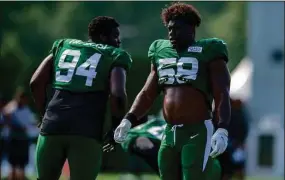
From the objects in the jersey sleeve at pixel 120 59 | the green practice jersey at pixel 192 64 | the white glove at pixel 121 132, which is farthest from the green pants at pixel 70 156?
the green practice jersey at pixel 192 64

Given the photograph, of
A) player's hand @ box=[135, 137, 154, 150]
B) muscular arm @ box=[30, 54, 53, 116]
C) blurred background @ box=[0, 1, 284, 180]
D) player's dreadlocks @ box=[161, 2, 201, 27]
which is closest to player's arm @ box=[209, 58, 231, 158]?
player's dreadlocks @ box=[161, 2, 201, 27]

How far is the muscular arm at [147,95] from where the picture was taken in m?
8.81

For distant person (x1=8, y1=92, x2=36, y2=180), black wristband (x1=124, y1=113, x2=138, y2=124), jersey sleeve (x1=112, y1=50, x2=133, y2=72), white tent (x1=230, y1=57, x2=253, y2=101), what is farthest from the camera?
white tent (x1=230, y1=57, x2=253, y2=101)

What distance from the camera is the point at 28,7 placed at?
241ft

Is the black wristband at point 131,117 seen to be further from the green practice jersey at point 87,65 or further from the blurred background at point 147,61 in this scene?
the blurred background at point 147,61

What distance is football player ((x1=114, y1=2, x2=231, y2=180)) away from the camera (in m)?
8.41

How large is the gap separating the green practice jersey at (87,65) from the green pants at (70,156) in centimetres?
42

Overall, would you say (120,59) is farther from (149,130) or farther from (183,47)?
(149,130)

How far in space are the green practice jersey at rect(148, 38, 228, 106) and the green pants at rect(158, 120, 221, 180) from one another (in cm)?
29

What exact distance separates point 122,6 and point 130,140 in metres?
64.2

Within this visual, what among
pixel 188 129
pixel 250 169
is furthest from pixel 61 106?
pixel 250 169

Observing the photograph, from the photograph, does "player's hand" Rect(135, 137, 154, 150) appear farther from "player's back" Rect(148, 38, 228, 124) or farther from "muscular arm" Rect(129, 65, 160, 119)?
"player's back" Rect(148, 38, 228, 124)

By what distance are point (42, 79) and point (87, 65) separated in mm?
478

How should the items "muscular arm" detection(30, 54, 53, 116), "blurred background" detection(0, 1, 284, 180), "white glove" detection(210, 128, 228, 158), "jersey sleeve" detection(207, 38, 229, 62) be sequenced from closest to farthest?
"white glove" detection(210, 128, 228, 158) → "jersey sleeve" detection(207, 38, 229, 62) → "muscular arm" detection(30, 54, 53, 116) → "blurred background" detection(0, 1, 284, 180)
